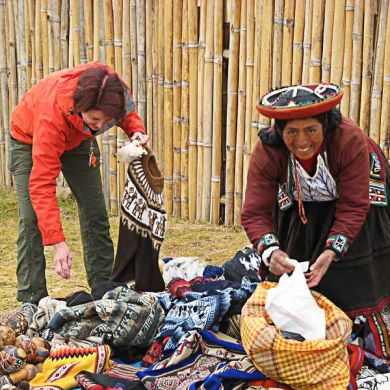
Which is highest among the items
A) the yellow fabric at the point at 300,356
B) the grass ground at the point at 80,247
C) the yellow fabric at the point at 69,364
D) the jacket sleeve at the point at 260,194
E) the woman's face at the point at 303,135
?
the woman's face at the point at 303,135

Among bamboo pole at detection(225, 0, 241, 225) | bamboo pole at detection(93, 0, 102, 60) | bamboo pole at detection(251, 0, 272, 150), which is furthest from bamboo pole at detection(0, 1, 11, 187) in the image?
bamboo pole at detection(251, 0, 272, 150)

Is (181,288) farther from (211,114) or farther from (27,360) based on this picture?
(211,114)

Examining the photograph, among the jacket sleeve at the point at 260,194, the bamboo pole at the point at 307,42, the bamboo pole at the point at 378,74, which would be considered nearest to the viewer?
the jacket sleeve at the point at 260,194

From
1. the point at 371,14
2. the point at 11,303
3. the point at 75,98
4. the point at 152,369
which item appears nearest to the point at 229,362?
the point at 152,369

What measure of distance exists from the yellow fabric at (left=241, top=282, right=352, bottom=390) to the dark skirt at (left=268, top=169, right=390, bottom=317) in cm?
31

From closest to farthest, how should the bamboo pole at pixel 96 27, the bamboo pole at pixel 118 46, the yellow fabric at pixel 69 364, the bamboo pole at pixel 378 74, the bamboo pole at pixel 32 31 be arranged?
the yellow fabric at pixel 69 364 < the bamboo pole at pixel 378 74 < the bamboo pole at pixel 118 46 < the bamboo pole at pixel 96 27 < the bamboo pole at pixel 32 31

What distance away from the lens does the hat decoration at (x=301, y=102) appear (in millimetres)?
Result: 3033

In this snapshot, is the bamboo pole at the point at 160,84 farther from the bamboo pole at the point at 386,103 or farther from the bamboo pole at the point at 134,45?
the bamboo pole at the point at 386,103

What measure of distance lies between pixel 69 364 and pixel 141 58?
11.7 feet

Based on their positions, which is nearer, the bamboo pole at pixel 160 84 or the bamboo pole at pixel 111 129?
the bamboo pole at pixel 160 84

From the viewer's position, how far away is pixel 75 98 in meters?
3.76

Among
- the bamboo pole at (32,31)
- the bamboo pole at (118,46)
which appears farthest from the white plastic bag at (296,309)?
the bamboo pole at (32,31)

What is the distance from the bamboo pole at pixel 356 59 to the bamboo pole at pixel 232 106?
3.27 ft

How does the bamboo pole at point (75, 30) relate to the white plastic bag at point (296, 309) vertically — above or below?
above
